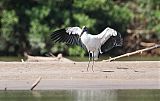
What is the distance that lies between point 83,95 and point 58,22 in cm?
1376

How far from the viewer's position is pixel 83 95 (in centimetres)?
1369

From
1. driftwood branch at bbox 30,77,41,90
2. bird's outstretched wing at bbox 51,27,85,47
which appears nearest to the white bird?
bird's outstretched wing at bbox 51,27,85,47

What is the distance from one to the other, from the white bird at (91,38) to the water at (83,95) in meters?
1.78

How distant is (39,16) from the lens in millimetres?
26938

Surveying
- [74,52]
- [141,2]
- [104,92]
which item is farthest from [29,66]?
[141,2]

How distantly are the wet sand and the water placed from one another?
17.9 inches

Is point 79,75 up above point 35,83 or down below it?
above

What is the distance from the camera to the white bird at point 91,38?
1577 centimetres

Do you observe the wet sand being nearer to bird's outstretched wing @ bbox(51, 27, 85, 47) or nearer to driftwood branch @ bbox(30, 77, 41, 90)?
driftwood branch @ bbox(30, 77, 41, 90)

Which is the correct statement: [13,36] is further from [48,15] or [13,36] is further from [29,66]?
[29,66]

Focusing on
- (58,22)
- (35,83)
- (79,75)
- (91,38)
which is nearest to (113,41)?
(91,38)

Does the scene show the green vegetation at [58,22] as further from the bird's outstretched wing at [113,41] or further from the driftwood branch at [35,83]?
the driftwood branch at [35,83]

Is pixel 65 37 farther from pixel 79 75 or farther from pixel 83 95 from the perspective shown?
pixel 83 95

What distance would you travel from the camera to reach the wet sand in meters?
15.0
